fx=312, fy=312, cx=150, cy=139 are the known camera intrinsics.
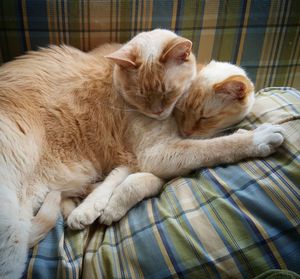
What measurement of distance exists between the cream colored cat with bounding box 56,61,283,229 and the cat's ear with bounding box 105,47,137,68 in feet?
0.76

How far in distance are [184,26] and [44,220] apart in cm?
112

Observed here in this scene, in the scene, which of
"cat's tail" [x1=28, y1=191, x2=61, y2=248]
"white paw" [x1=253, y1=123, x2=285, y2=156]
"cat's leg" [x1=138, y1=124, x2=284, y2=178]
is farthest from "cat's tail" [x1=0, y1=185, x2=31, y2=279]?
"white paw" [x1=253, y1=123, x2=285, y2=156]

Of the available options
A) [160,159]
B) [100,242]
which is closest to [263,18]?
[160,159]

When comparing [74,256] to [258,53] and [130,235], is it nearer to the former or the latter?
[130,235]

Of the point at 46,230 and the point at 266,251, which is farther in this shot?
the point at 46,230

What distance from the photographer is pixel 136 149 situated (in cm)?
133

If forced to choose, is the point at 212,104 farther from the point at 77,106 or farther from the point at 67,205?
the point at 67,205

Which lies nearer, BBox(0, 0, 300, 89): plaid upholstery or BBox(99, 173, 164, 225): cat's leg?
BBox(99, 173, 164, 225): cat's leg

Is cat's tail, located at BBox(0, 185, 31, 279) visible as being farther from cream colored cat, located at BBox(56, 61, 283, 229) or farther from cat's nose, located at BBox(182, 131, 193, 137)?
cat's nose, located at BBox(182, 131, 193, 137)

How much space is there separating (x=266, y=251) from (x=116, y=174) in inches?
25.3

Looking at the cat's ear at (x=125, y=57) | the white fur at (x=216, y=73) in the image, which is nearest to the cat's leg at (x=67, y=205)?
the cat's ear at (x=125, y=57)

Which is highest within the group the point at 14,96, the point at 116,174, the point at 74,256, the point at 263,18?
the point at 263,18

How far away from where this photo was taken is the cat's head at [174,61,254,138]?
128 cm

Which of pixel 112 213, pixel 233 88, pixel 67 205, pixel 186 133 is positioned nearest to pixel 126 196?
pixel 112 213
